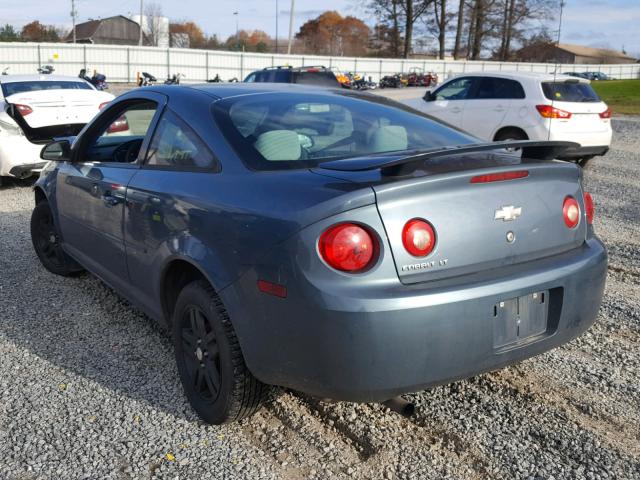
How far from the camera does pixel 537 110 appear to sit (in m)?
10.4

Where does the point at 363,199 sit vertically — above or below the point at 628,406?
above

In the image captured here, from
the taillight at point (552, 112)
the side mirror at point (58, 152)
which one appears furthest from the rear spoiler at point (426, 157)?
the taillight at point (552, 112)

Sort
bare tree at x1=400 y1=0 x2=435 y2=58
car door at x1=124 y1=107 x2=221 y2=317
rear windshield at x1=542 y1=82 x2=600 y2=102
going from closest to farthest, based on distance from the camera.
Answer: car door at x1=124 y1=107 x2=221 y2=317 < rear windshield at x1=542 y1=82 x2=600 y2=102 < bare tree at x1=400 y1=0 x2=435 y2=58

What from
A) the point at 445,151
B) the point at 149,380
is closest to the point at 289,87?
the point at 445,151

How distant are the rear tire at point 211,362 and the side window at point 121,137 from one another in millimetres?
1181

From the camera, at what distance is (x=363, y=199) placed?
2.42 meters

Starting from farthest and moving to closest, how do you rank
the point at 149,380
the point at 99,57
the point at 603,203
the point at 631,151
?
the point at 99,57
the point at 631,151
the point at 603,203
the point at 149,380

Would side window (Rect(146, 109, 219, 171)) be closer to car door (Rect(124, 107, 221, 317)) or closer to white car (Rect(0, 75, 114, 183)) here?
car door (Rect(124, 107, 221, 317))

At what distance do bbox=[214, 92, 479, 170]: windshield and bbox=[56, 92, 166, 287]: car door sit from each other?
0.65 metres

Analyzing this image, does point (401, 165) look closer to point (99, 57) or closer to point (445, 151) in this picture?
point (445, 151)

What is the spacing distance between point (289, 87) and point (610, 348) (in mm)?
2445

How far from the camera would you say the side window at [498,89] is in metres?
10.9

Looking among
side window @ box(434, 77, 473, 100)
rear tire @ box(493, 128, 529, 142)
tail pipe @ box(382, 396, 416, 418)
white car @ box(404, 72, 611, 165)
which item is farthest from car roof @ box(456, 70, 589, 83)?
tail pipe @ box(382, 396, 416, 418)

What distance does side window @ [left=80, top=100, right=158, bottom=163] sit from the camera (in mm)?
4039
